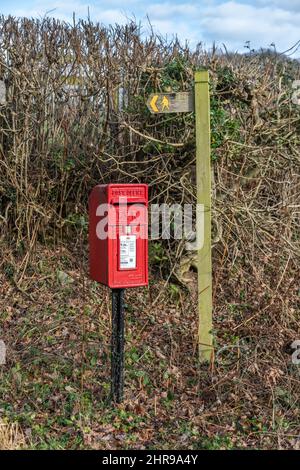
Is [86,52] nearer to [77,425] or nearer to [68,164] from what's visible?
[68,164]

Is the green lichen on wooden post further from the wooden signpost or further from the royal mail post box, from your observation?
the royal mail post box

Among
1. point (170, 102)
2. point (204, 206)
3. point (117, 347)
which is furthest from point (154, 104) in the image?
point (117, 347)

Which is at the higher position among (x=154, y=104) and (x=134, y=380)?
(x=154, y=104)

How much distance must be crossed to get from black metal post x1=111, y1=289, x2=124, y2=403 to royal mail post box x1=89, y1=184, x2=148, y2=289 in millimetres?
165

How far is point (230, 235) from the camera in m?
5.47

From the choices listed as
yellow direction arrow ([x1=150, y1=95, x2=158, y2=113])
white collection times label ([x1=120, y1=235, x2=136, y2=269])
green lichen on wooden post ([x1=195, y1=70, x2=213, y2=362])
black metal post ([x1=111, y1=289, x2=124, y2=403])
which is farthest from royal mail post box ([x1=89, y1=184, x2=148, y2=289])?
yellow direction arrow ([x1=150, y1=95, x2=158, y2=113])

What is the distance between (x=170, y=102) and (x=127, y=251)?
53.1 inches

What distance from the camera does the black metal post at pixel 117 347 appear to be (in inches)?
157

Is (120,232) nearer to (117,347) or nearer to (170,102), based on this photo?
(117,347)

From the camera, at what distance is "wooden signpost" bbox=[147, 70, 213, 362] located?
4477 mm

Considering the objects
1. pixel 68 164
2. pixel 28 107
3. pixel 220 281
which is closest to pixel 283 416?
pixel 220 281

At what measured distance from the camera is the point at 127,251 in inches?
154

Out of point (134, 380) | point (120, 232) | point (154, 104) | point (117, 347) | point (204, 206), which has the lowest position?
point (134, 380)

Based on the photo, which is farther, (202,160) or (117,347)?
(202,160)
